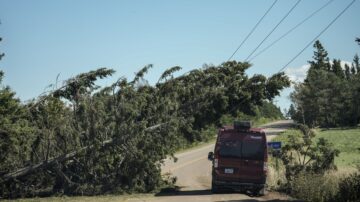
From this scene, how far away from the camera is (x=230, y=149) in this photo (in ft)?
65.9

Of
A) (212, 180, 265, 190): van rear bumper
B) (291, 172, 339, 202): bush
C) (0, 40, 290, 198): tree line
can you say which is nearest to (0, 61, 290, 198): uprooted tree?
(0, 40, 290, 198): tree line

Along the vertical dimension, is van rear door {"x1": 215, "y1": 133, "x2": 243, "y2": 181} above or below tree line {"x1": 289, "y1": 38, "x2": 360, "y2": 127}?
below

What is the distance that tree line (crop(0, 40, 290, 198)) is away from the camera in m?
20.6

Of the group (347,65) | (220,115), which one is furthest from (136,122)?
(347,65)

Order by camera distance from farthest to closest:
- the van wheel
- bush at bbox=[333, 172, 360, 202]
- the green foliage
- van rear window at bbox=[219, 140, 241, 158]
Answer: van rear window at bbox=[219, 140, 241, 158] → the van wheel → the green foliage → bush at bbox=[333, 172, 360, 202]

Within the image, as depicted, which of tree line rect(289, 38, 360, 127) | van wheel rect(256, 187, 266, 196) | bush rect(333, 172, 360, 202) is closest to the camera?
bush rect(333, 172, 360, 202)

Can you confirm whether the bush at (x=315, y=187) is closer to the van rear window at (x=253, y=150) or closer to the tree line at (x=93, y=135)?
the van rear window at (x=253, y=150)

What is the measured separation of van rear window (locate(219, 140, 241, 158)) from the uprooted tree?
3000 mm

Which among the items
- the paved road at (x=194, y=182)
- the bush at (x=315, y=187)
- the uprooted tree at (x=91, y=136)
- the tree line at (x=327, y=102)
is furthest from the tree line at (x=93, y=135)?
the tree line at (x=327, y=102)

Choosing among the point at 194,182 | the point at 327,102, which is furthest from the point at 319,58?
the point at 194,182

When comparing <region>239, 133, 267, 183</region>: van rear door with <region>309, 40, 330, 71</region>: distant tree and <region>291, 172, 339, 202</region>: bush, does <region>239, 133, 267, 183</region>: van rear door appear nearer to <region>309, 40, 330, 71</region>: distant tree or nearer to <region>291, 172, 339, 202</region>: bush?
<region>291, 172, 339, 202</region>: bush

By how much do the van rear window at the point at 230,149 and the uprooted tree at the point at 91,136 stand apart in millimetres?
3000

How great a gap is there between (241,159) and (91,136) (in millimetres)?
6256

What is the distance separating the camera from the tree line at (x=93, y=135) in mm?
20578
